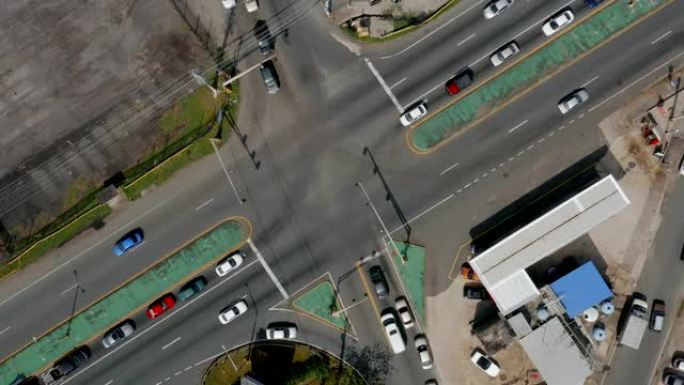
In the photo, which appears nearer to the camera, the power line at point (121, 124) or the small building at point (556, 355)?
the small building at point (556, 355)

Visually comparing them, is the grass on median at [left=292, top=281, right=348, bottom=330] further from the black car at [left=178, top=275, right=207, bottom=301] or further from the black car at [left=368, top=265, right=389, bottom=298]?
the black car at [left=178, top=275, right=207, bottom=301]

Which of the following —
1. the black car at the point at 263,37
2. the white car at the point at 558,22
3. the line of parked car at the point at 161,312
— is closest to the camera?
the white car at the point at 558,22

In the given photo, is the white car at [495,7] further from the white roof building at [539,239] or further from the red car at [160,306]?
the red car at [160,306]

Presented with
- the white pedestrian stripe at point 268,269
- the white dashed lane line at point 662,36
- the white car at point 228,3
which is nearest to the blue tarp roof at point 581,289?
the white dashed lane line at point 662,36

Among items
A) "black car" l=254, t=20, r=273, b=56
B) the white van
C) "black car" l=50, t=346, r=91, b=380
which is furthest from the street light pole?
"black car" l=50, t=346, r=91, b=380

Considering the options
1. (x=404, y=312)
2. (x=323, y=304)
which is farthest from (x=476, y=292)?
(x=323, y=304)

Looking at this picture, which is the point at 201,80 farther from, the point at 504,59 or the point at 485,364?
the point at 485,364
